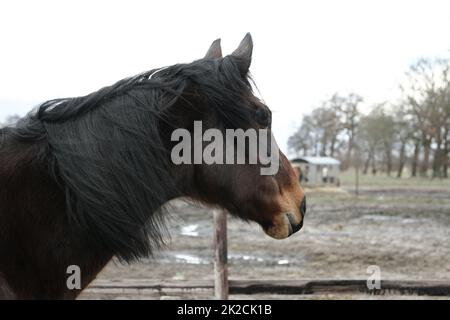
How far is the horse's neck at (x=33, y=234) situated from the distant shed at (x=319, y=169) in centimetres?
3423

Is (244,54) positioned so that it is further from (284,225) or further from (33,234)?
(33,234)

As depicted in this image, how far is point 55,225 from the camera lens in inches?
69.7

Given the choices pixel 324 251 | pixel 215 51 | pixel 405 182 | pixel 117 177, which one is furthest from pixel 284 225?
pixel 405 182

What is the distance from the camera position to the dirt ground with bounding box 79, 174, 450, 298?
7.59 metres

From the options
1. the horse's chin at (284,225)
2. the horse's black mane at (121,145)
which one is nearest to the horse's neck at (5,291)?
the horse's black mane at (121,145)

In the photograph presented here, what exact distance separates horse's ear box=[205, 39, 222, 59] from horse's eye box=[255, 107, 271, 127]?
13.8 inches

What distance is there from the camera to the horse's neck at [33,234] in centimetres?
172

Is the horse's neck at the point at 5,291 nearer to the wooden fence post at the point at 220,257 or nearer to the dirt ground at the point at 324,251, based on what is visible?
the dirt ground at the point at 324,251

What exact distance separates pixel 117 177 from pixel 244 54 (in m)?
0.81

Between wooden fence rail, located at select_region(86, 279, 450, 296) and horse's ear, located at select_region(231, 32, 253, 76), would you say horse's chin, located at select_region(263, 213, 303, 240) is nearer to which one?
horse's ear, located at select_region(231, 32, 253, 76)

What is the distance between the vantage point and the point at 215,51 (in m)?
2.25

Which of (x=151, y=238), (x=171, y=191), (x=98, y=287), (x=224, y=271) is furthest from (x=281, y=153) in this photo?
(x=98, y=287)
